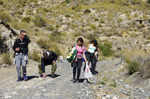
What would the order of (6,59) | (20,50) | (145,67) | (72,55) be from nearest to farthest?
(72,55)
(20,50)
(145,67)
(6,59)

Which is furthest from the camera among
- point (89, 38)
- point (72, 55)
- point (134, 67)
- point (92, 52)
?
point (89, 38)

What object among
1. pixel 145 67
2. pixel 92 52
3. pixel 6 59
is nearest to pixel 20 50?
pixel 92 52

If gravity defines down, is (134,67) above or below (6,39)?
below

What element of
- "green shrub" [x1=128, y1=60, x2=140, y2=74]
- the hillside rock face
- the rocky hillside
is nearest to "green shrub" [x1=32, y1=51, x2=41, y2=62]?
the rocky hillside

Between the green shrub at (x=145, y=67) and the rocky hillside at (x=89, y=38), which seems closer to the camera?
the rocky hillside at (x=89, y=38)

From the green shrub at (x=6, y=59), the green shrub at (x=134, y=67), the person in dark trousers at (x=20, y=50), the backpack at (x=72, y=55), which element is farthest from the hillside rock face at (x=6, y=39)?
the green shrub at (x=134, y=67)

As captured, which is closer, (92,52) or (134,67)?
(134,67)

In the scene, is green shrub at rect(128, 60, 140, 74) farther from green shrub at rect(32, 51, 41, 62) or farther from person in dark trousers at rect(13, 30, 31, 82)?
green shrub at rect(32, 51, 41, 62)

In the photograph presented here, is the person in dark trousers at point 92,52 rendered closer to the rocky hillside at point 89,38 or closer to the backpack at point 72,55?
the rocky hillside at point 89,38

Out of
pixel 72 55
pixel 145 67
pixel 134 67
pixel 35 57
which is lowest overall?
pixel 35 57

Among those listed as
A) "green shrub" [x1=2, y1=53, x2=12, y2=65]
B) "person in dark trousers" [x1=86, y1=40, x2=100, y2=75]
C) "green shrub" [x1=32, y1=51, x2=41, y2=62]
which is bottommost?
"green shrub" [x1=32, y1=51, x2=41, y2=62]

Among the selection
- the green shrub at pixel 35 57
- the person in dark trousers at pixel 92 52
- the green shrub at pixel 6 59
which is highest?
the person in dark trousers at pixel 92 52

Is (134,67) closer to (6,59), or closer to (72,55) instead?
(72,55)

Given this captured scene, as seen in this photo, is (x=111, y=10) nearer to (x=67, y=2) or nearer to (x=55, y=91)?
(x=67, y=2)
